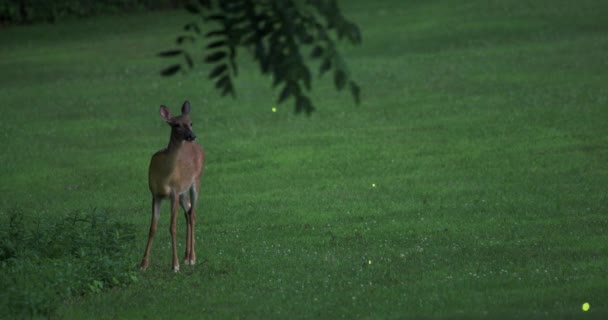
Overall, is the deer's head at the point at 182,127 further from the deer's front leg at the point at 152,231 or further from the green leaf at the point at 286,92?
the green leaf at the point at 286,92

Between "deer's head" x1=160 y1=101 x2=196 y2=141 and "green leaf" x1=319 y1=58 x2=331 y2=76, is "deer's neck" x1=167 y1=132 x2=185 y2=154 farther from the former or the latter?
"green leaf" x1=319 y1=58 x2=331 y2=76

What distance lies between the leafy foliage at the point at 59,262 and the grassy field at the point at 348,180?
0.03 metres

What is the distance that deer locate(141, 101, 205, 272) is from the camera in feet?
46.5

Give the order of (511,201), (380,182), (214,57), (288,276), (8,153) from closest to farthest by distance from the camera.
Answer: (214,57) < (288,276) < (511,201) < (380,182) < (8,153)

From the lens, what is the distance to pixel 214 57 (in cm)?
786

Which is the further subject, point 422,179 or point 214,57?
point 422,179

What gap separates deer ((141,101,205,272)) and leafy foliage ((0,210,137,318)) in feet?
1.74

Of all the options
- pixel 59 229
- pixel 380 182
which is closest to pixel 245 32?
pixel 59 229

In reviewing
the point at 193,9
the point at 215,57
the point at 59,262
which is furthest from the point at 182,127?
the point at 215,57

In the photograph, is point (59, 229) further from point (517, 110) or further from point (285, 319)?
point (517, 110)

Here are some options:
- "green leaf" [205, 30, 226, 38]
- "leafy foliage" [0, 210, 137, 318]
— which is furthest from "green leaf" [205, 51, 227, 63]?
"leafy foliage" [0, 210, 137, 318]

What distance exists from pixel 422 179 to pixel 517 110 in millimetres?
5432

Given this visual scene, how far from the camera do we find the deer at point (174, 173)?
14.2m

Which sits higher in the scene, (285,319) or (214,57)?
(214,57)
